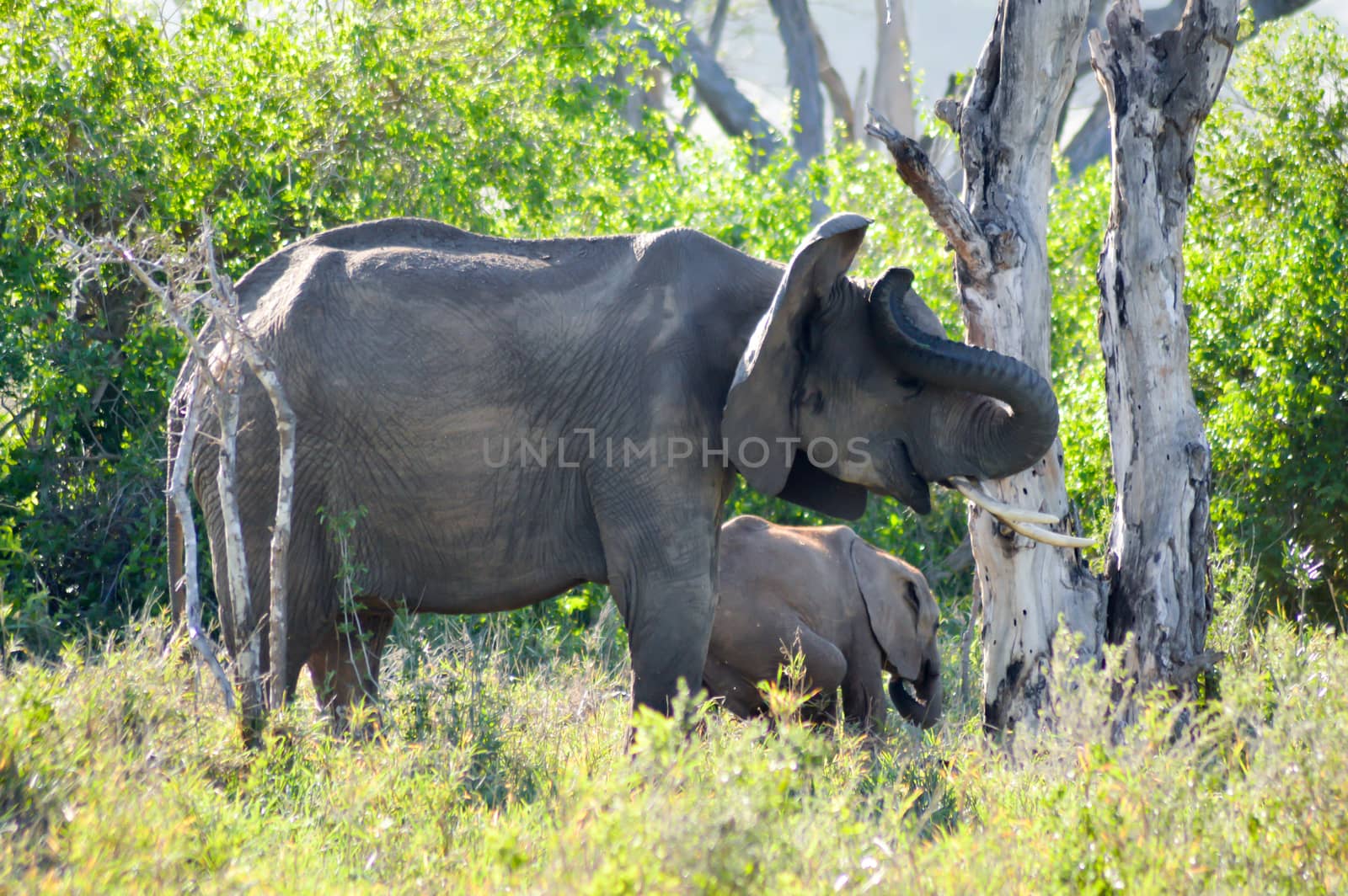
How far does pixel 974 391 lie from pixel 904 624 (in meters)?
3.27

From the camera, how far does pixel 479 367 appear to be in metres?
6.23

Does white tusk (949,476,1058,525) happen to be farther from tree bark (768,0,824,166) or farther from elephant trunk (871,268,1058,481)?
tree bark (768,0,824,166)

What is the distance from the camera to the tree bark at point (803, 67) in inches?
1102

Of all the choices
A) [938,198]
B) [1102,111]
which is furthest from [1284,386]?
[1102,111]

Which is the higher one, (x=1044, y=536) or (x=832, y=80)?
(x=832, y=80)

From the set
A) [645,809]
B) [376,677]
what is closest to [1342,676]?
[645,809]

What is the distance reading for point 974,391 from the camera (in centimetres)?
595

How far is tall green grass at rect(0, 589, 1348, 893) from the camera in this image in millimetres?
3930

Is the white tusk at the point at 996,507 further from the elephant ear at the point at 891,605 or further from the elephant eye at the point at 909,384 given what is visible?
the elephant ear at the point at 891,605

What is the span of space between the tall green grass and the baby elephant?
1924 mm

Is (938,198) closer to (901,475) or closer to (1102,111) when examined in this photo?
(901,475)

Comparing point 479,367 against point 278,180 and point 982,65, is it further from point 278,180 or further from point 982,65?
point 278,180

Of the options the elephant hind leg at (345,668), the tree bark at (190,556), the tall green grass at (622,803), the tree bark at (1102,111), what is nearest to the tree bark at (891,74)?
the tree bark at (1102,111)

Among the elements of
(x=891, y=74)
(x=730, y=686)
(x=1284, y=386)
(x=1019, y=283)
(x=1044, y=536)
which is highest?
(x=891, y=74)
